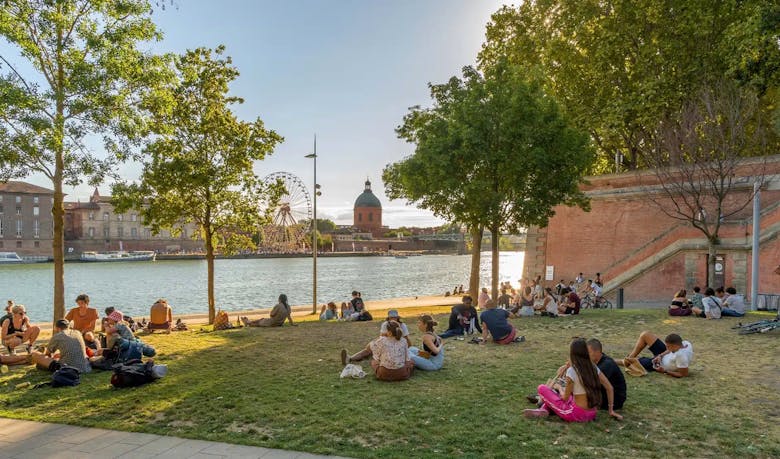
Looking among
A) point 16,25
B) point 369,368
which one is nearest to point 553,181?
point 369,368

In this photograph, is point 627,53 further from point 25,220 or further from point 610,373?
point 25,220

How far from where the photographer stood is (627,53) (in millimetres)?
30234

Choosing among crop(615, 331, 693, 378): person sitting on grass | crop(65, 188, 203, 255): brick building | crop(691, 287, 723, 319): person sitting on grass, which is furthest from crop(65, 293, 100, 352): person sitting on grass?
crop(65, 188, 203, 255): brick building

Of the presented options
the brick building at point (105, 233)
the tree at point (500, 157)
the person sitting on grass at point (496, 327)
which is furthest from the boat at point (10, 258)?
the person sitting on grass at point (496, 327)

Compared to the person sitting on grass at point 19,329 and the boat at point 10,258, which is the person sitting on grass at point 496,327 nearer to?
the person sitting on grass at point 19,329

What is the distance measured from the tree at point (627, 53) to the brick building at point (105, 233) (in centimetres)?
11326

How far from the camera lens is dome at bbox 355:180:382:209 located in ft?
604

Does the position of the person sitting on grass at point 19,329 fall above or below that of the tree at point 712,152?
below

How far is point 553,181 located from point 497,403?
54.8ft

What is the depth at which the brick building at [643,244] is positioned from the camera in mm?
24000

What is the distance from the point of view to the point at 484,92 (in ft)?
76.4

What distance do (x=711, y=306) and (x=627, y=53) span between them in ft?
61.6

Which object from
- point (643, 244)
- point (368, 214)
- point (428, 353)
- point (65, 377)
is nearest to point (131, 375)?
point (65, 377)

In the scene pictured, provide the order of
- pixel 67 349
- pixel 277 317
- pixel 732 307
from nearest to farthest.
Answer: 1. pixel 67 349
2. pixel 732 307
3. pixel 277 317
